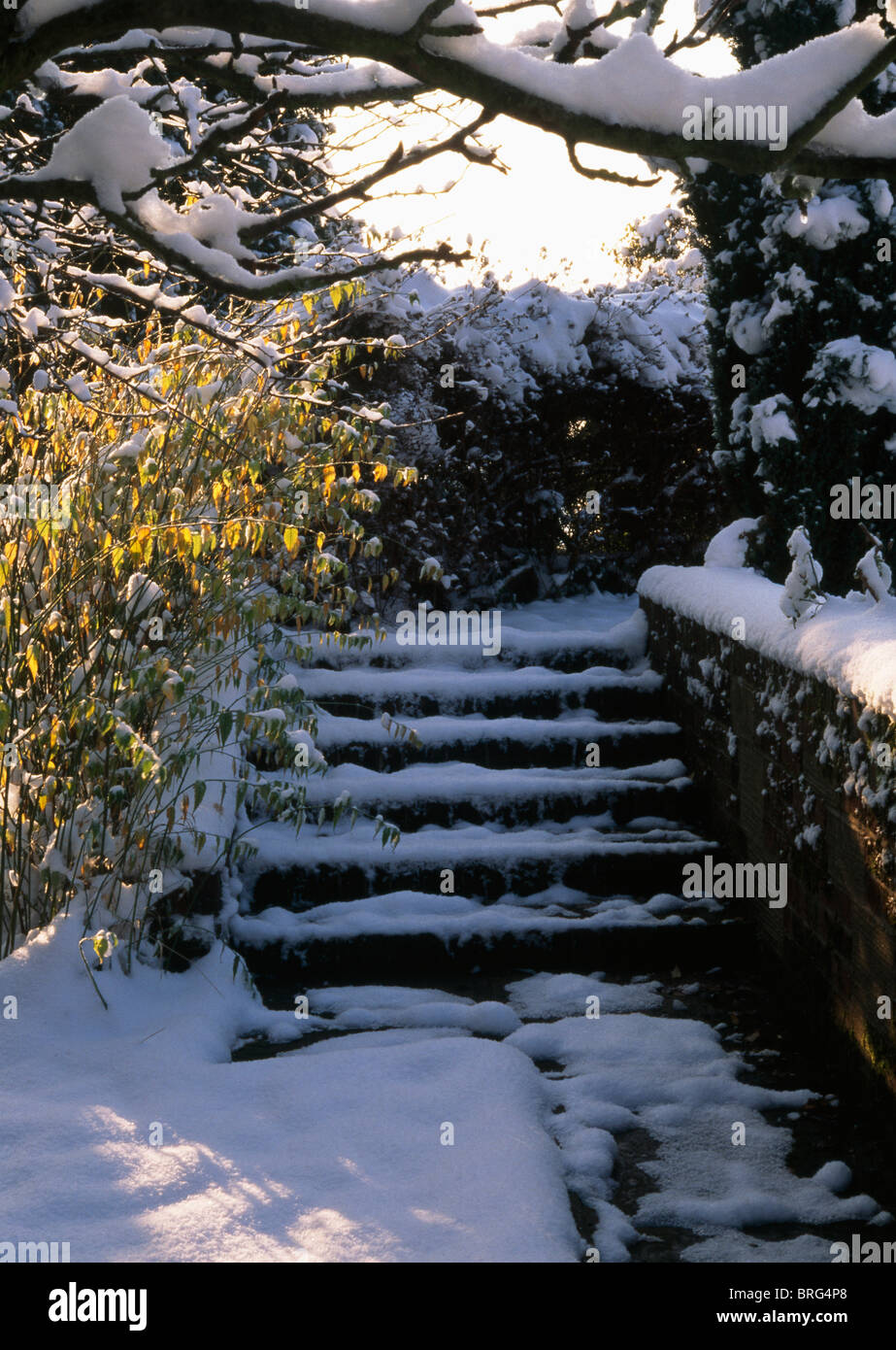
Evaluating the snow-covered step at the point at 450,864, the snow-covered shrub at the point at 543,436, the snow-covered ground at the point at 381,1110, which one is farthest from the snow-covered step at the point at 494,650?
the snow-covered ground at the point at 381,1110

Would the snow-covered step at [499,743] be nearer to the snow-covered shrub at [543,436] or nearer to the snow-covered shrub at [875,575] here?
the snow-covered shrub at [875,575]

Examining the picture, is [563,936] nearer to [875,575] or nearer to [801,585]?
[801,585]

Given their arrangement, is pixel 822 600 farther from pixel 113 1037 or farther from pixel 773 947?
pixel 113 1037

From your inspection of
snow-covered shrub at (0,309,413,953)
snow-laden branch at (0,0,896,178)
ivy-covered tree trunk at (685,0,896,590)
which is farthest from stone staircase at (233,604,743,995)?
snow-laden branch at (0,0,896,178)

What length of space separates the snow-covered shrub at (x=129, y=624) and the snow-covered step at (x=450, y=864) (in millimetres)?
360

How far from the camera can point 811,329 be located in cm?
590

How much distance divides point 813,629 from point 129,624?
7.67ft

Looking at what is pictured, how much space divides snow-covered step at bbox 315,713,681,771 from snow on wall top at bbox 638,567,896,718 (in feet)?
2.41

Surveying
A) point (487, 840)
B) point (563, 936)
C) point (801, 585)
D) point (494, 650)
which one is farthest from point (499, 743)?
point (801, 585)

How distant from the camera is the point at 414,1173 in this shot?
2.66 metres

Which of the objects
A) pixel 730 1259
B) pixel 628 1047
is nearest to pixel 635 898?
pixel 628 1047

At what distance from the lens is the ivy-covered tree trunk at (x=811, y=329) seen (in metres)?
5.64
